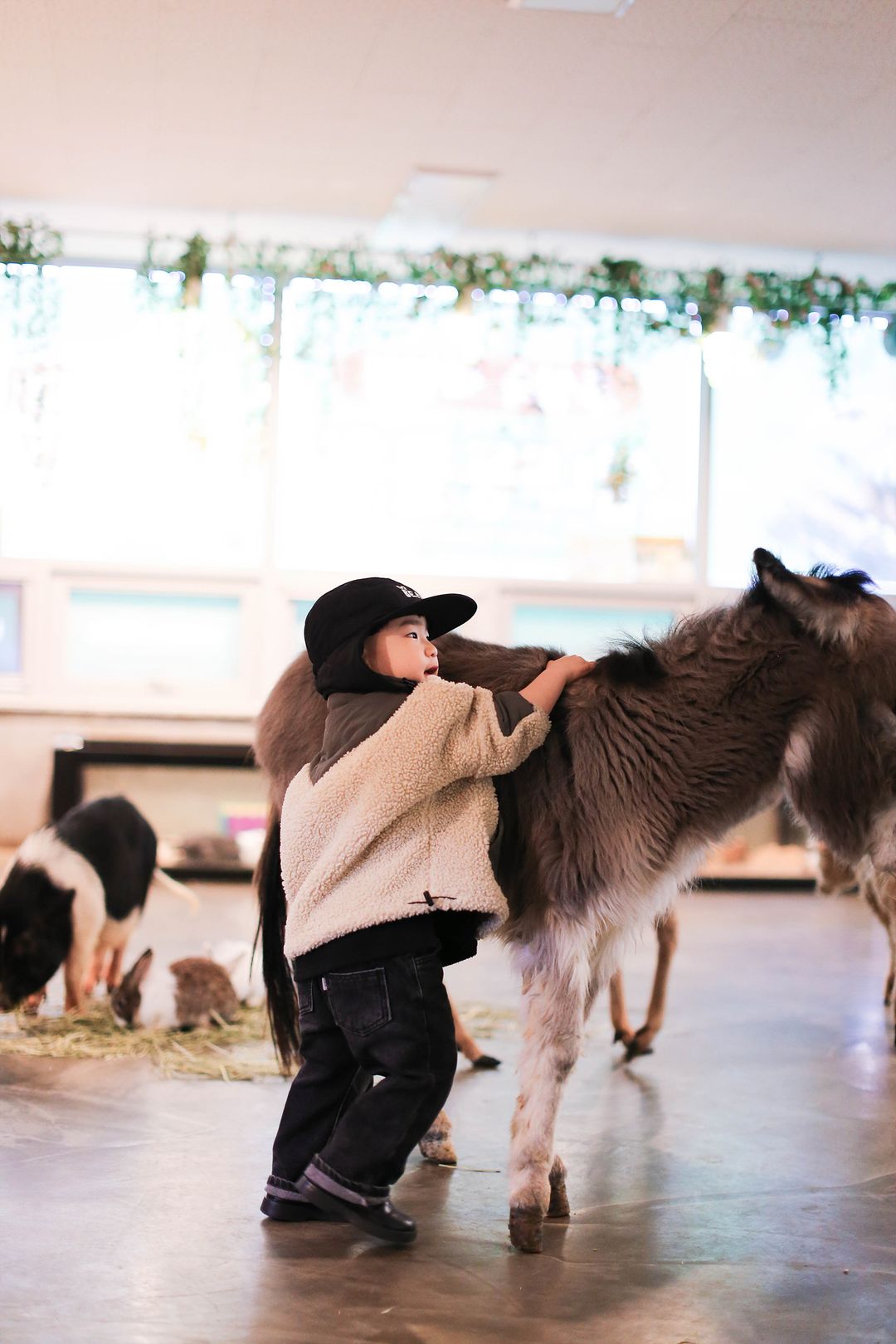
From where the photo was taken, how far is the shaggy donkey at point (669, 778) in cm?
246

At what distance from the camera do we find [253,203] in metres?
7.11

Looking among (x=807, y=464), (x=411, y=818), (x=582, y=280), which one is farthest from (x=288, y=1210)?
(x=807, y=464)

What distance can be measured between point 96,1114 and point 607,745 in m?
1.63

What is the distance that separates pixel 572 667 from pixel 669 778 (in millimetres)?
301

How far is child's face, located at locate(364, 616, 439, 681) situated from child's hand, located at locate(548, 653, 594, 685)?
0.84ft

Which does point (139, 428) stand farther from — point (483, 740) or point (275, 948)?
point (483, 740)

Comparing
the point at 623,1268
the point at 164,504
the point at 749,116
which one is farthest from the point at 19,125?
the point at 623,1268

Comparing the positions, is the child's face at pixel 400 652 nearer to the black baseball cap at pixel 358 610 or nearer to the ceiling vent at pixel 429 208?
the black baseball cap at pixel 358 610

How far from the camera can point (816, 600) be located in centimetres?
246

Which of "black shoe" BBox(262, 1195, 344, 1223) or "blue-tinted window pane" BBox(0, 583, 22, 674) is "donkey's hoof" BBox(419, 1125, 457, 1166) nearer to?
"black shoe" BBox(262, 1195, 344, 1223)

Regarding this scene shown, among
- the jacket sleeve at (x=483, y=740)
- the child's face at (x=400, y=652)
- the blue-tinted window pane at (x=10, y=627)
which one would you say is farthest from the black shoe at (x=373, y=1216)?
the blue-tinted window pane at (x=10, y=627)

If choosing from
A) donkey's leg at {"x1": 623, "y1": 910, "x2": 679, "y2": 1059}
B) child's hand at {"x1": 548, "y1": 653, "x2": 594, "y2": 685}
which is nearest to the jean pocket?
child's hand at {"x1": 548, "y1": 653, "x2": 594, "y2": 685}

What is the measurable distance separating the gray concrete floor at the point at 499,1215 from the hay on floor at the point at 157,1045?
85mm

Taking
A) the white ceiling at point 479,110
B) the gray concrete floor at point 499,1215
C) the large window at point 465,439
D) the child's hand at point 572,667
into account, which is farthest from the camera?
the large window at point 465,439
